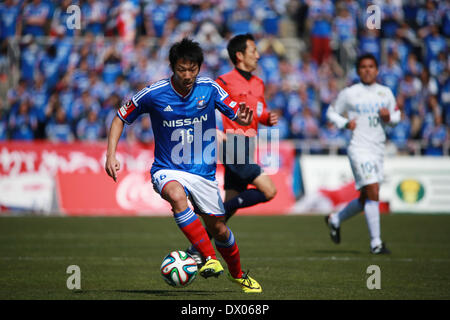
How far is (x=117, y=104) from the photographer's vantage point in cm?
2133

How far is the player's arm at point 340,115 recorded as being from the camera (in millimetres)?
11547

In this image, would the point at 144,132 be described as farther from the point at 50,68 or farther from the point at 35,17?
the point at 35,17

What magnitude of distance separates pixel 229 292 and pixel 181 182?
1.14 metres

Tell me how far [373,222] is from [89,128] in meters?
10.8

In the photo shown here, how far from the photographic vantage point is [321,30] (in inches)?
977

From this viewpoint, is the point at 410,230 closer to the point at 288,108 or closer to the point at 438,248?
the point at 438,248

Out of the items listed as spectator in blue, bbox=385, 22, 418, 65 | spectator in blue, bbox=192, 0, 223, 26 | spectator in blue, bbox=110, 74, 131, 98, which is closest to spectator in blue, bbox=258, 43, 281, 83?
spectator in blue, bbox=192, 0, 223, 26

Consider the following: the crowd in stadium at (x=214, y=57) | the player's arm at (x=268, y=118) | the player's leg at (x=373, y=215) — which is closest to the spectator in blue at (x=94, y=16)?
the crowd in stadium at (x=214, y=57)

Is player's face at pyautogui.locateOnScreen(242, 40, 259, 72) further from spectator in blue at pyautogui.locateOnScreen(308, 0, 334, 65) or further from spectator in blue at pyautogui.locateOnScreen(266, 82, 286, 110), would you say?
spectator in blue at pyautogui.locateOnScreen(308, 0, 334, 65)

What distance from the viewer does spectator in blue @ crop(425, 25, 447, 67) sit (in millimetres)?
24750

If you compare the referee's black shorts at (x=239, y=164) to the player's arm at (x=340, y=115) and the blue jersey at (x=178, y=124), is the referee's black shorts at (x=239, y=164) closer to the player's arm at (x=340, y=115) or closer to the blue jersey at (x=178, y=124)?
the player's arm at (x=340, y=115)

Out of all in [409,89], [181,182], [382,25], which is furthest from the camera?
[382,25]

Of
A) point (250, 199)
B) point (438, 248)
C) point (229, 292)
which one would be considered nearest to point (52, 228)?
point (250, 199)

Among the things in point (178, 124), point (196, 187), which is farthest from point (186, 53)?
point (196, 187)
